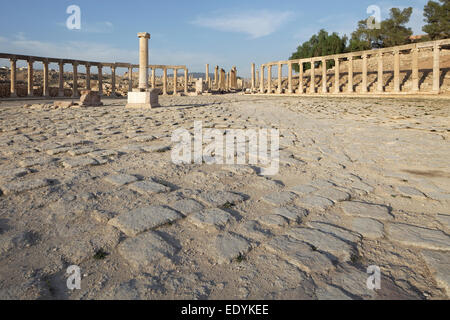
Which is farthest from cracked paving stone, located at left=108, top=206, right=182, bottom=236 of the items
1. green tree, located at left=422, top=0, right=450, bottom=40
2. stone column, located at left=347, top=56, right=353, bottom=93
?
green tree, located at left=422, top=0, right=450, bottom=40

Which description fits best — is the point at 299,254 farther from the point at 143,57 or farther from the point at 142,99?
the point at 143,57

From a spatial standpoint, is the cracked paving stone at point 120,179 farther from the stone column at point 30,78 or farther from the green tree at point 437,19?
the green tree at point 437,19

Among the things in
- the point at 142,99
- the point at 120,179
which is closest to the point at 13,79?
the point at 142,99

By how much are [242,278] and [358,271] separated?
737 millimetres

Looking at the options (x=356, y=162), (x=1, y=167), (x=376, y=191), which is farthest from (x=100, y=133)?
(x=376, y=191)

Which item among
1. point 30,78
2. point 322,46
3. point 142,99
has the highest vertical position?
point 322,46

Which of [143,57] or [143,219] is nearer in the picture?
[143,219]

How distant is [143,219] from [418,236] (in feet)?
7.16

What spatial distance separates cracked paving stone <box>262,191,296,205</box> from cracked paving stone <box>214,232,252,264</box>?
829 mm

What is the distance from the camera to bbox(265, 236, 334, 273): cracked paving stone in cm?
198

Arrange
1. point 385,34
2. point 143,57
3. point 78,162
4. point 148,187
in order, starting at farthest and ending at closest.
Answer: point 385,34, point 143,57, point 78,162, point 148,187

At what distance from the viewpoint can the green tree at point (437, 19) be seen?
34312 mm

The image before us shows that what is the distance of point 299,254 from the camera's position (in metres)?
2.10
